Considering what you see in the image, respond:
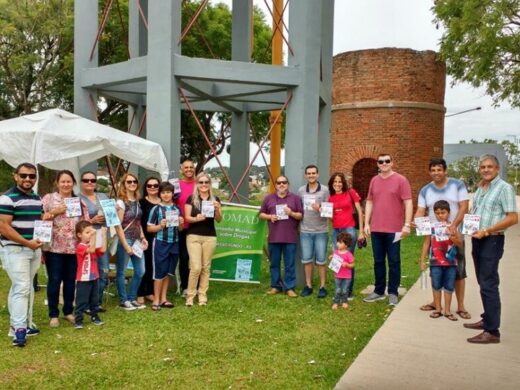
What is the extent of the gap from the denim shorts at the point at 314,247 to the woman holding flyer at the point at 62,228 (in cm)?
299

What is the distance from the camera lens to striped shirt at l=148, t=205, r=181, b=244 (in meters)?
6.45

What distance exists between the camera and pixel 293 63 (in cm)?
808

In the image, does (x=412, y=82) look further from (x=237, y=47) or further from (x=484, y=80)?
(x=237, y=47)

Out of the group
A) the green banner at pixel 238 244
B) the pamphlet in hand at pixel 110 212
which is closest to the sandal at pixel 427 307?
the green banner at pixel 238 244

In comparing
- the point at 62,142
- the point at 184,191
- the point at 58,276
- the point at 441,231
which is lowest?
the point at 58,276

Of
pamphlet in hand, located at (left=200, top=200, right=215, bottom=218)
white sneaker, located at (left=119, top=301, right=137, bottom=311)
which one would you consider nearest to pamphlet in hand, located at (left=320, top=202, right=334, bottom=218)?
pamphlet in hand, located at (left=200, top=200, right=215, bottom=218)

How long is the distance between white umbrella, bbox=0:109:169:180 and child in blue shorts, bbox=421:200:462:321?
145 inches

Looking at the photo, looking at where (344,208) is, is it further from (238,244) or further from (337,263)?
(238,244)

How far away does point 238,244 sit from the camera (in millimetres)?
7844

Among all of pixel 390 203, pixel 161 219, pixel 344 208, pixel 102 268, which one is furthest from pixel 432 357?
pixel 102 268

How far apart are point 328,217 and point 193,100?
5.37m

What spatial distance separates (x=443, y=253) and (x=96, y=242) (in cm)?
389

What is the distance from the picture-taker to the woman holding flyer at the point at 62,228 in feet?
18.0


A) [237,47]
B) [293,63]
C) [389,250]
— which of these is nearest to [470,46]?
[237,47]
